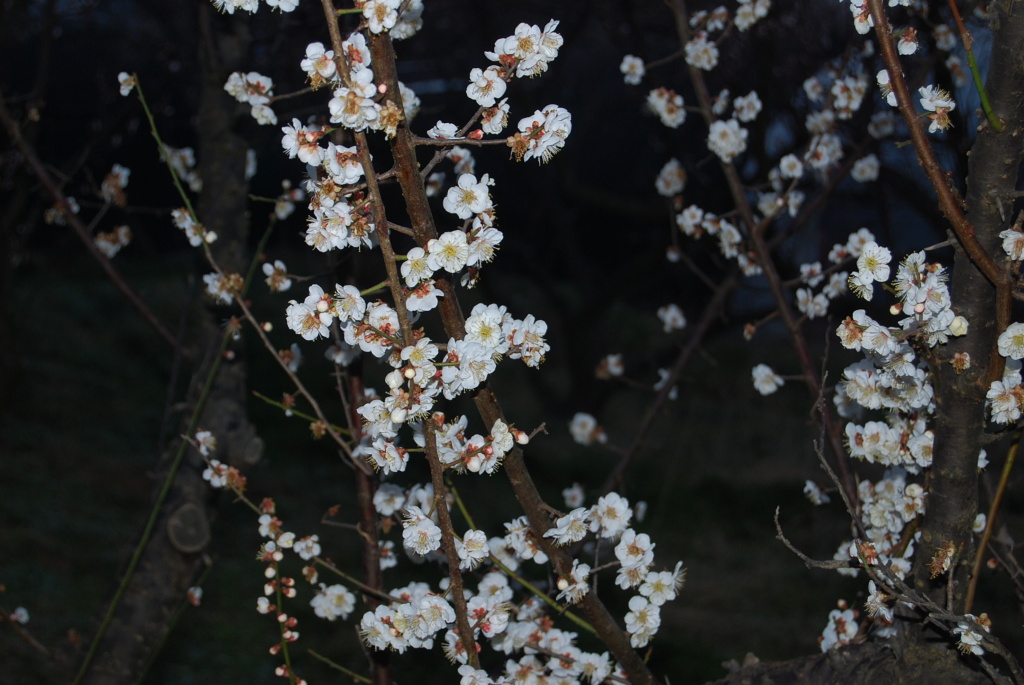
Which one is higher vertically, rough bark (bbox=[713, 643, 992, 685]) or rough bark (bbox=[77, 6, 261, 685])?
rough bark (bbox=[77, 6, 261, 685])

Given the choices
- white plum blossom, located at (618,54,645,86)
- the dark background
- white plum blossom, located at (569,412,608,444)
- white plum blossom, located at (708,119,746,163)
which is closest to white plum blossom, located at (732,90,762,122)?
white plum blossom, located at (708,119,746,163)

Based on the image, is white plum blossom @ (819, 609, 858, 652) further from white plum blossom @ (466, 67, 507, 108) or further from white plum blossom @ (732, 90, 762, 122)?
white plum blossom @ (732, 90, 762, 122)

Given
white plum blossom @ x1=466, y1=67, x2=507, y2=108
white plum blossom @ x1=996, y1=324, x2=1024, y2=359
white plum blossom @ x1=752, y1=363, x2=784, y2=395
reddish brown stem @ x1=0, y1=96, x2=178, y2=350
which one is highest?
reddish brown stem @ x1=0, y1=96, x2=178, y2=350

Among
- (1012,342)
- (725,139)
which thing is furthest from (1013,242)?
(725,139)

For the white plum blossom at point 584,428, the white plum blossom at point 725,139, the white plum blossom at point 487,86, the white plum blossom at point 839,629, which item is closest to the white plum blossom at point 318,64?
the white plum blossom at point 487,86

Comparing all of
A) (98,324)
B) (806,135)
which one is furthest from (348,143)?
(98,324)

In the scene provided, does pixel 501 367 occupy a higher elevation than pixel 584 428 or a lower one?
higher

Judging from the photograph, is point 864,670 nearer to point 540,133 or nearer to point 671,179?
point 540,133

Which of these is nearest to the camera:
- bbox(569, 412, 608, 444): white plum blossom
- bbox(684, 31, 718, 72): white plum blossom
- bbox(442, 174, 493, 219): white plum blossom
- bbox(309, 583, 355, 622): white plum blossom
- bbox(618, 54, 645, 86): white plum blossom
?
bbox(442, 174, 493, 219): white plum blossom
